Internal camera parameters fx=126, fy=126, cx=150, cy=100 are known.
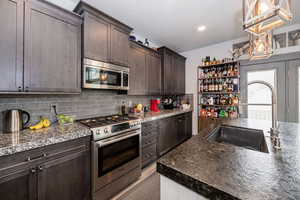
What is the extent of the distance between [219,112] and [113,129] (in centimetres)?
277

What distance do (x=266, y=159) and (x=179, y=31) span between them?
2.76 meters

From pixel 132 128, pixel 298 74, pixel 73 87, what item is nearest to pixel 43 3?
pixel 73 87

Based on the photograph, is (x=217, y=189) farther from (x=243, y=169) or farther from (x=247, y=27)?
(x=247, y=27)

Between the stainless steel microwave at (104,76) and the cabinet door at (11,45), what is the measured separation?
24.5 inches

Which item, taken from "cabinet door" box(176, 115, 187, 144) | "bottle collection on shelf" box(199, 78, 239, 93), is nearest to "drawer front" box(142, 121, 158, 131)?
"cabinet door" box(176, 115, 187, 144)

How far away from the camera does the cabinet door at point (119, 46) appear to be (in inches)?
80.0

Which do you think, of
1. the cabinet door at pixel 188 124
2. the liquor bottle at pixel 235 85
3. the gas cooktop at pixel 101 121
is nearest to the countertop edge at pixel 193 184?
the gas cooktop at pixel 101 121

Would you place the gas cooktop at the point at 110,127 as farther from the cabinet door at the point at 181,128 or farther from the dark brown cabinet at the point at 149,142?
the cabinet door at the point at 181,128

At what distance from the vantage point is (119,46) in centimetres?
212

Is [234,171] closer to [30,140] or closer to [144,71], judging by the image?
[30,140]

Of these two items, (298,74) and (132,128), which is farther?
(298,74)

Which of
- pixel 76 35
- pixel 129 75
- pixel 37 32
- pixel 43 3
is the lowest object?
pixel 129 75

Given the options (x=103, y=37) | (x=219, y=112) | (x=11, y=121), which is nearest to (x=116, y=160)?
(x=11, y=121)

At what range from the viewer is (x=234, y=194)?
0.46m
